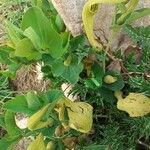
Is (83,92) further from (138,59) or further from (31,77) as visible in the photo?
(31,77)

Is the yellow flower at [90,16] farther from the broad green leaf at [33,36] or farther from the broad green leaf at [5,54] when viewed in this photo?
the broad green leaf at [5,54]

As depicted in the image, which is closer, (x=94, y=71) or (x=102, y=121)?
(x=94, y=71)

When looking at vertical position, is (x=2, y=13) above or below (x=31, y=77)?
above

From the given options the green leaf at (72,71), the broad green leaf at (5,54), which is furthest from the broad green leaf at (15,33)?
the green leaf at (72,71)

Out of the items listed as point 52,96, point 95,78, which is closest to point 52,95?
point 52,96

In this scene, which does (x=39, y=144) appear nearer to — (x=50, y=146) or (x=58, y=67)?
(x=50, y=146)

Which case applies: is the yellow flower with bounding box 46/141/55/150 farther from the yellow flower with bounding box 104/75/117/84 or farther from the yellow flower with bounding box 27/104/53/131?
the yellow flower with bounding box 104/75/117/84

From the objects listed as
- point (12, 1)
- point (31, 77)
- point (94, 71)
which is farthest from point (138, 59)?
point (12, 1)

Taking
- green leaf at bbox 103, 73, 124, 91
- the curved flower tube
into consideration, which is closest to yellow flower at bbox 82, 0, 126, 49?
the curved flower tube
